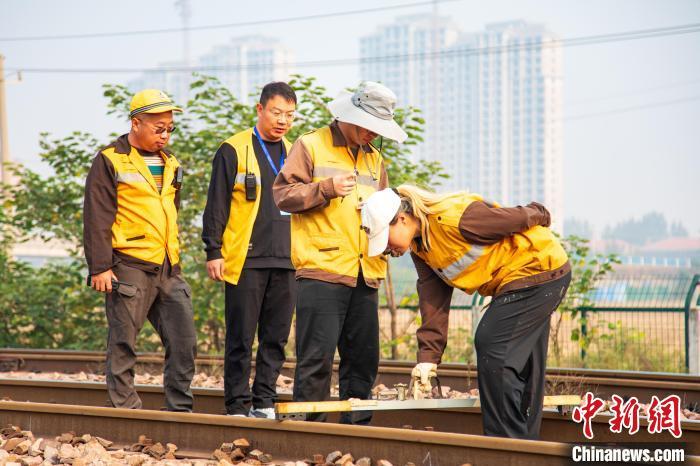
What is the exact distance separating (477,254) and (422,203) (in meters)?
0.38

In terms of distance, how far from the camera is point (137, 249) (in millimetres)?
6504

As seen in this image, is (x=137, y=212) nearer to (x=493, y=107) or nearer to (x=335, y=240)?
(x=335, y=240)

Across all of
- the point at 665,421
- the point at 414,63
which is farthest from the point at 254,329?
the point at 414,63

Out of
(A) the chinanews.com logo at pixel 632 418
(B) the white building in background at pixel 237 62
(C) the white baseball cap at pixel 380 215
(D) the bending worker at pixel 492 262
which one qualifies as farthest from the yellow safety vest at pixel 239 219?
(B) the white building in background at pixel 237 62

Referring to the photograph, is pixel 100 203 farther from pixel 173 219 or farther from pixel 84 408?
pixel 84 408

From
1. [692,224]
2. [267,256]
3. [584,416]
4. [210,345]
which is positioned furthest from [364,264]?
[692,224]

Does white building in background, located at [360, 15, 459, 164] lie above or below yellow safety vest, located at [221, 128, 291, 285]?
above

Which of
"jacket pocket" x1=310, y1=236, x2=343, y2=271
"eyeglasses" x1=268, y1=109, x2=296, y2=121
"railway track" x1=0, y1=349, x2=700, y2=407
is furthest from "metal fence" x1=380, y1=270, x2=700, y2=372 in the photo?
"jacket pocket" x1=310, y1=236, x2=343, y2=271

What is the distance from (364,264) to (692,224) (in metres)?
116

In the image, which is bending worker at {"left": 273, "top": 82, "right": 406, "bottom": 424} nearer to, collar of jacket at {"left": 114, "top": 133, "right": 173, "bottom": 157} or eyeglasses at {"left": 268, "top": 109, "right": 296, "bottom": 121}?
eyeglasses at {"left": 268, "top": 109, "right": 296, "bottom": 121}

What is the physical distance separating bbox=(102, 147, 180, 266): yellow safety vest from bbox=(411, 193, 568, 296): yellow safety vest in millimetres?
2130

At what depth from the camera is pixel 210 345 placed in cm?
1242

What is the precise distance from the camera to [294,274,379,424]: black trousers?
18.6 ft

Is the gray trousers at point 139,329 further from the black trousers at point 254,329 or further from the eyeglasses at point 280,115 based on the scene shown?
the eyeglasses at point 280,115
